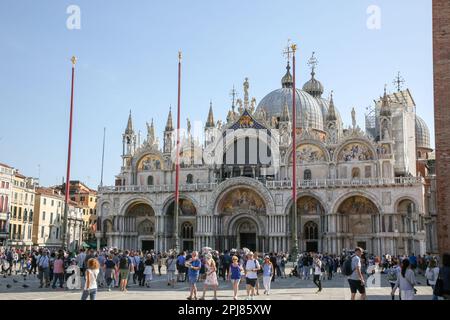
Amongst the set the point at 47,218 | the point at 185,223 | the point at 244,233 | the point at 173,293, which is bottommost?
the point at 173,293

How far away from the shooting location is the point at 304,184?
1880 inches

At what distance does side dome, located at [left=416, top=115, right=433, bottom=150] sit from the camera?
70.2 meters

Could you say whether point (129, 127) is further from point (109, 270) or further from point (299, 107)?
point (109, 270)

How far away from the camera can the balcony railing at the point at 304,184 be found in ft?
146

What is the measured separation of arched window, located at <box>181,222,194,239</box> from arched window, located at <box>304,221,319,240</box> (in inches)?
463

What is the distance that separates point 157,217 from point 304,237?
14.5 m

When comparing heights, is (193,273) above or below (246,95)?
below

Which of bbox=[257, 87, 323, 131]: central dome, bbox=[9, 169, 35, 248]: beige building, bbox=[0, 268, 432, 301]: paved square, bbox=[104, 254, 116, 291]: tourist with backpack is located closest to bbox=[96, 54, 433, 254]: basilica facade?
bbox=[257, 87, 323, 131]: central dome

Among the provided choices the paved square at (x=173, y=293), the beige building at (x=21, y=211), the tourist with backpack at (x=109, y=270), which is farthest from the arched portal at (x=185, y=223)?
the tourist with backpack at (x=109, y=270)

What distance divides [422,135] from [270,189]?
32215mm

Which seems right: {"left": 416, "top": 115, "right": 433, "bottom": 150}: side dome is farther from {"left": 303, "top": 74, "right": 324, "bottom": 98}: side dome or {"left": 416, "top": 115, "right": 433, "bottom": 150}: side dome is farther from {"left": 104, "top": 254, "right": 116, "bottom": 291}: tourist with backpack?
{"left": 104, "top": 254, "right": 116, "bottom": 291}: tourist with backpack

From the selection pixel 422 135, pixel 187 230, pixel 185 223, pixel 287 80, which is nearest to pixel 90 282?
pixel 185 223
